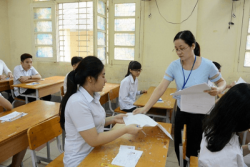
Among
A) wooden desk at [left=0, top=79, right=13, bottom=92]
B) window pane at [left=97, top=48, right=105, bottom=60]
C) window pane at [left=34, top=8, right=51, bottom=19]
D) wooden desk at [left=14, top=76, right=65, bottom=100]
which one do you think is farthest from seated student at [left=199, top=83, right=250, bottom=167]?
window pane at [left=34, top=8, right=51, bottom=19]

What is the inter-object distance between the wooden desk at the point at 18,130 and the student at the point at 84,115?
1.96ft

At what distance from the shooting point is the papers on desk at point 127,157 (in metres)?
1.01

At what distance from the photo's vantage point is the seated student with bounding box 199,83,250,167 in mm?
849

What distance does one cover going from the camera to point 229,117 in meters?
0.86

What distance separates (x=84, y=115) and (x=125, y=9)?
11.5 ft

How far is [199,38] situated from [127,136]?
3119 mm

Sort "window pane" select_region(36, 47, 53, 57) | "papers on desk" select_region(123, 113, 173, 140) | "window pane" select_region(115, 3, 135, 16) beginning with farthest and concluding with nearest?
"window pane" select_region(36, 47, 53, 57) → "window pane" select_region(115, 3, 135, 16) → "papers on desk" select_region(123, 113, 173, 140)

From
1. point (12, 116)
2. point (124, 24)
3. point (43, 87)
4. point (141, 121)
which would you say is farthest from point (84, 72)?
point (124, 24)

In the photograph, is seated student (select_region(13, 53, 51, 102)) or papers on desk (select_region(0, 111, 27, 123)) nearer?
papers on desk (select_region(0, 111, 27, 123))

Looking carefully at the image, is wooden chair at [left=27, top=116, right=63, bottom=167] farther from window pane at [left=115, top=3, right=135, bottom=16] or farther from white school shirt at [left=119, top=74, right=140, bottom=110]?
window pane at [left=115, top=3, right=135, bottom=16]

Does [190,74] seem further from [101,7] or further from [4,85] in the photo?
[4,85]

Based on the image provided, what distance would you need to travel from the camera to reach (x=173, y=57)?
157 inches

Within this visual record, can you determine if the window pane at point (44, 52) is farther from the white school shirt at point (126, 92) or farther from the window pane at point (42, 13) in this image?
the white school shirt at point (126, 92)

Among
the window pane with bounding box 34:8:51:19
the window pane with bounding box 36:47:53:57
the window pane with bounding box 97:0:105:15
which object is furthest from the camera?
the window pane with bounding box 36:47:53:57
